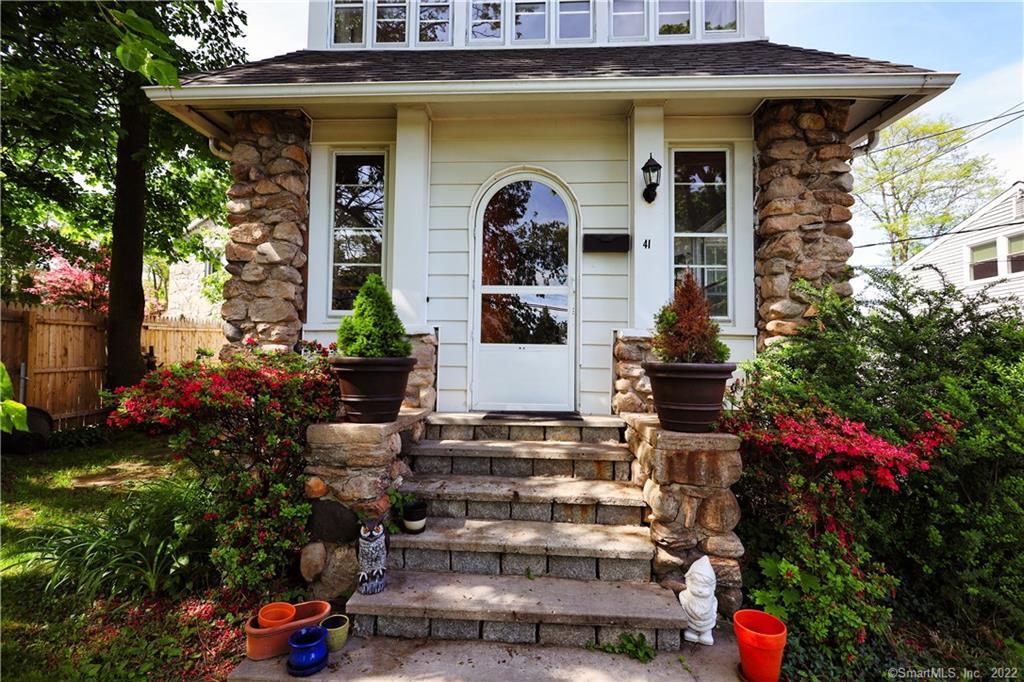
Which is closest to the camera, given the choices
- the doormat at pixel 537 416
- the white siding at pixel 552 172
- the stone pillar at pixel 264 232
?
the doormat at pixel 537 416

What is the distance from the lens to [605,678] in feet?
6.63

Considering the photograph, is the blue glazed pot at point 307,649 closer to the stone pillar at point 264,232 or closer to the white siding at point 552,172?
the white siding at point 552,172

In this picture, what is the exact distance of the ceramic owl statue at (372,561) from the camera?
242cm

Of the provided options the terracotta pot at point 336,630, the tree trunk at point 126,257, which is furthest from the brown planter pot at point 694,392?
the tree trunk at point 126,257

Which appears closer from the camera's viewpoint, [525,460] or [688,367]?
[688,367]

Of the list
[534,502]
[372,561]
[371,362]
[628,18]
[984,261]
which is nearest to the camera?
[372,561]

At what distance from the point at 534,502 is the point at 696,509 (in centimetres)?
99

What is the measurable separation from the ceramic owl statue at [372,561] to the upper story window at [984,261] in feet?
44.7

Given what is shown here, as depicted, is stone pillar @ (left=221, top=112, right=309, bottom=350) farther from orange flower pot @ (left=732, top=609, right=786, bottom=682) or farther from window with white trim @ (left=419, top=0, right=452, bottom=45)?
orange flower pot @ (left=732, top=609, right=786, bottom=682)

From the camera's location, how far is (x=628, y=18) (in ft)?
15.8

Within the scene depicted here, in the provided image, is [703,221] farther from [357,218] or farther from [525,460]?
[357,218]

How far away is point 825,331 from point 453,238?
Result: 129 inches

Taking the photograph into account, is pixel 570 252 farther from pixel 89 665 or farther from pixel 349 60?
pixel 89 665

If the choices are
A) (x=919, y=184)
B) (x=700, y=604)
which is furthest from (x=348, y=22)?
(x=919, y=184)
